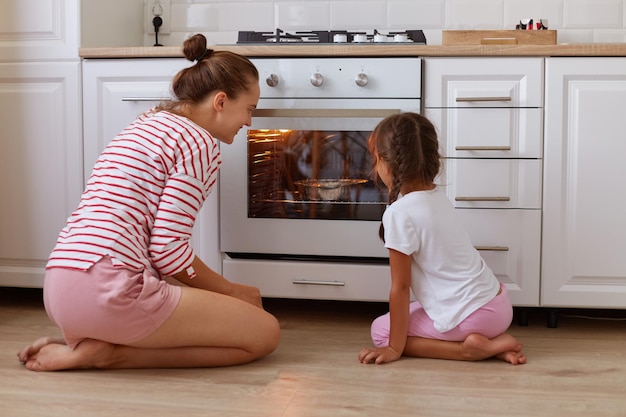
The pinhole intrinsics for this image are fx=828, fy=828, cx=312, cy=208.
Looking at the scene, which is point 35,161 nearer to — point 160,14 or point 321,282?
point 160,14

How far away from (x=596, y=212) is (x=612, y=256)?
14 cm

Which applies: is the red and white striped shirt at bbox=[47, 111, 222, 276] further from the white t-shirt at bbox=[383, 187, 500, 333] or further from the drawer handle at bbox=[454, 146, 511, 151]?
the drawer handle at bbox=[454, 146, 511, 151]

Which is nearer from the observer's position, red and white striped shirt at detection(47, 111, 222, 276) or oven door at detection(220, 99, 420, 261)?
red and white striped shirt at detection(47, 111, 222, 276)

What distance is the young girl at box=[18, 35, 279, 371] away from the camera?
1.89m

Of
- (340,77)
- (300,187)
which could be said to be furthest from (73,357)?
(340,77)

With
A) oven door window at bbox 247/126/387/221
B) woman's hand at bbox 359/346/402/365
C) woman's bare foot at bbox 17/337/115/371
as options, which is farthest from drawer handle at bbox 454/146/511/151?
woman's bare foot at bbox 17/337/115/371

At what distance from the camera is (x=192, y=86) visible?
2.12 meters

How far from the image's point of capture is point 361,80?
7.89 feet

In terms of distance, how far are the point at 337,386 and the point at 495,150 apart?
92 cm

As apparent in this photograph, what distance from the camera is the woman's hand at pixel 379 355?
2.05 meters

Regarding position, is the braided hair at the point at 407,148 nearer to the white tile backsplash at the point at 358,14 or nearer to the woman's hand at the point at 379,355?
the woman's hand at the point at 379,355

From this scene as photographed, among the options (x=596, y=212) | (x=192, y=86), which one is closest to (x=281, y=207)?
(x=192, y=86)

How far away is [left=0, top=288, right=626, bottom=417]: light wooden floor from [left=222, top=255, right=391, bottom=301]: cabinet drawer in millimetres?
177

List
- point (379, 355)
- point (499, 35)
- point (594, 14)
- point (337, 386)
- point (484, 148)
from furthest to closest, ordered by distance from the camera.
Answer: point (594, 14) < point (499, 35) < point (484, 148) < point (379, 355) < point (337, 386)
